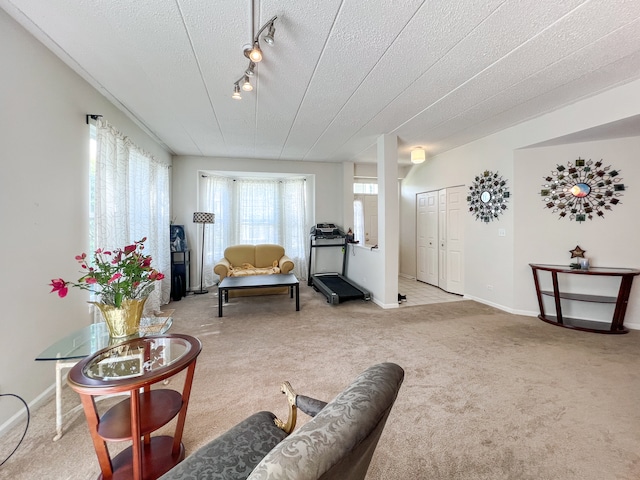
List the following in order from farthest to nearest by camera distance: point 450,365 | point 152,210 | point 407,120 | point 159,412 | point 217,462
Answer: point 152,210
point 407,120
point 450,365
point 159,412
point 217,462

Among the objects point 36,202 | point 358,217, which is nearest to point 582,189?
point 358,217

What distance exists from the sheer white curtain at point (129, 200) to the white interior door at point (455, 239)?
4.99 m

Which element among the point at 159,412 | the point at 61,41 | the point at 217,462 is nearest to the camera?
the point at 217,462

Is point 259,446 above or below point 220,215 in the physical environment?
below

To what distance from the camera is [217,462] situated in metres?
0.95

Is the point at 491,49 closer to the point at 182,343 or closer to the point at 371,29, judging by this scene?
the point at 371,29

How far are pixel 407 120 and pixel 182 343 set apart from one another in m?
3.57

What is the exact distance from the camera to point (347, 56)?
7.09 ft

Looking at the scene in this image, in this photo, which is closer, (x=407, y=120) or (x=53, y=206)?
(x=53, y=206)

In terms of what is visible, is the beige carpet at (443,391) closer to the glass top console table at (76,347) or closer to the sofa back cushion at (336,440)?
the glass top console table at (76,347)

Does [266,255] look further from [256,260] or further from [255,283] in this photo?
[255,283]

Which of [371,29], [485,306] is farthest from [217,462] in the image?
[485,306]

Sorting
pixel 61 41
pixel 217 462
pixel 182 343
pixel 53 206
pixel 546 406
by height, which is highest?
pixel 61 41

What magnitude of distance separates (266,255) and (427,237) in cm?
348
